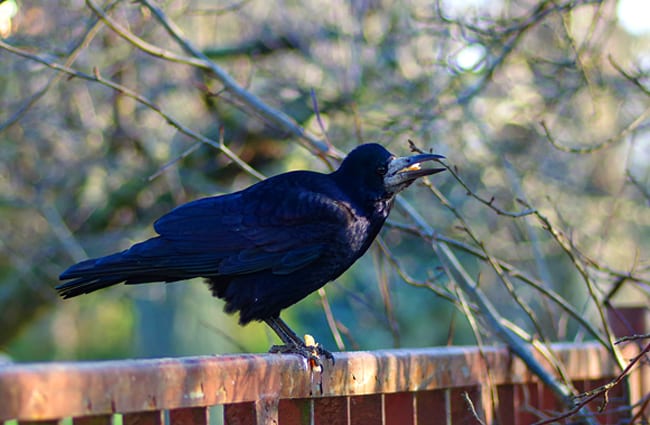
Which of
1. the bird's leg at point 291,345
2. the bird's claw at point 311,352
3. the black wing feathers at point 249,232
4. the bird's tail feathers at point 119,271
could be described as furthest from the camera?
the black wing feathers at point 249,232

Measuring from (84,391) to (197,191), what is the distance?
18.7 feet

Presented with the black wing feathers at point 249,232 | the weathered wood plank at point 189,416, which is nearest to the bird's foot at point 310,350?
the black wing feathers at point 249,232

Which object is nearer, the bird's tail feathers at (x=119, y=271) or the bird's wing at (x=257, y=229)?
the bird's tail feathers at (x=119, y=271)

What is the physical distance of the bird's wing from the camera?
363cm

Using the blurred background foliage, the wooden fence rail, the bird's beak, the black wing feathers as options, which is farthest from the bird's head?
the blurred background foliage

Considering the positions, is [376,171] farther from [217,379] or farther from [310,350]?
[217,379]

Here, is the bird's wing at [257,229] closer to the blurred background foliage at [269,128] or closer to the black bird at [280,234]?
the black bird at [280,234]

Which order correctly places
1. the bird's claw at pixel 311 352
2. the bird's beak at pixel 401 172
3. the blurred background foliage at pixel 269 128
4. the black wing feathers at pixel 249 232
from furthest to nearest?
1. the blurred background foliage at pixel 269 128
2. the bird's beak at pixel 401 172
3. the black wing feathers at pixel 249 232
4. the bird's claw at pixel 311 352

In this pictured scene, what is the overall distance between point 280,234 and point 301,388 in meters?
1.38

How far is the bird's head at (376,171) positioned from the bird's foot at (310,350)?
2.47ft

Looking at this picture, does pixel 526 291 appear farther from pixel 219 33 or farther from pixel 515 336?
pixel 515 336

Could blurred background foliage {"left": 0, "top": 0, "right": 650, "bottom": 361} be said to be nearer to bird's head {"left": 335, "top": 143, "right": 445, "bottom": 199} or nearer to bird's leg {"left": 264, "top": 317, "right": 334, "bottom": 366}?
bird's head {"left": 335, "top": 143, "right": 445, "bottom": 199}

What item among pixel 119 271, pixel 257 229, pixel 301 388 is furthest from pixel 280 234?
pixel 301 388

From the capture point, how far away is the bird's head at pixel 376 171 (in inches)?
151
